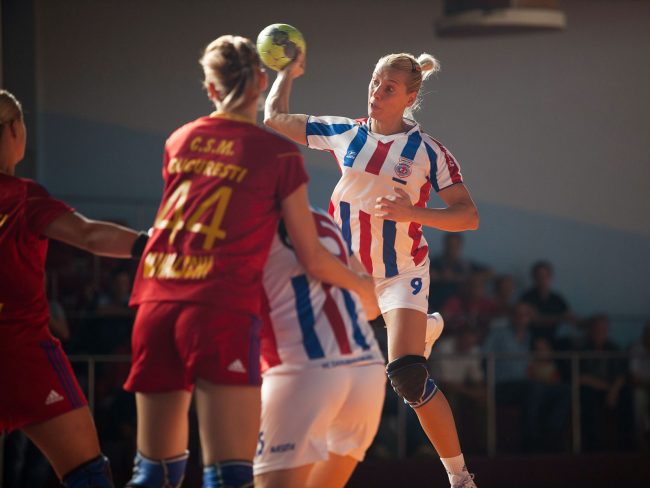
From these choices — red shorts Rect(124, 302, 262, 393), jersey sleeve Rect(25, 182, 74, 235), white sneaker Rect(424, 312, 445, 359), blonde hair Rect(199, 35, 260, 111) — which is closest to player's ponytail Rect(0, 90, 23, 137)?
jersey sleeve Rect(25, 182, 74, 235)

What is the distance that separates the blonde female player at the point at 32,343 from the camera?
3.69 m

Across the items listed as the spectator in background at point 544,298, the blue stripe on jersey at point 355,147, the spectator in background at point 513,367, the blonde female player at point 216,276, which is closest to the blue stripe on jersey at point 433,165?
the blue stripe on jersey at point 355,147

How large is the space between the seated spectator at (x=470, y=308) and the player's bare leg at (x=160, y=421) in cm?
596

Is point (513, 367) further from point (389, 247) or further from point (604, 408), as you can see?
point (389, 247)

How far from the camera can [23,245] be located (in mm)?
3732

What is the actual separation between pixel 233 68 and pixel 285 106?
4.98 feet

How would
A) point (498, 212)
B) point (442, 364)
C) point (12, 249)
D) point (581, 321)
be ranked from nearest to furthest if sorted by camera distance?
1. point (12, 249)
2. point (442, 364)
3. point (581, 321)
4. point (498, 212)

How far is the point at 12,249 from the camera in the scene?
3.71 metres

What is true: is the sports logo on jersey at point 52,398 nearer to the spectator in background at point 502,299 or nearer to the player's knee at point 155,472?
the player's knee at point 155,472

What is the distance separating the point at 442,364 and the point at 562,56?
12.6ft

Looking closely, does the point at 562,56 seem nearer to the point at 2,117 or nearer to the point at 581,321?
the point at 581,321

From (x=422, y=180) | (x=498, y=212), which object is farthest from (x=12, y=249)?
(x=498, y=212)

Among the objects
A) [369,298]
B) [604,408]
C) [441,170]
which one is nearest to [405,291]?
[441,170]

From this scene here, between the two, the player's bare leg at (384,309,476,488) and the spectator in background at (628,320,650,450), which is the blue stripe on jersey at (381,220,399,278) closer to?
the player's bare leg at (384,309,476,488)
